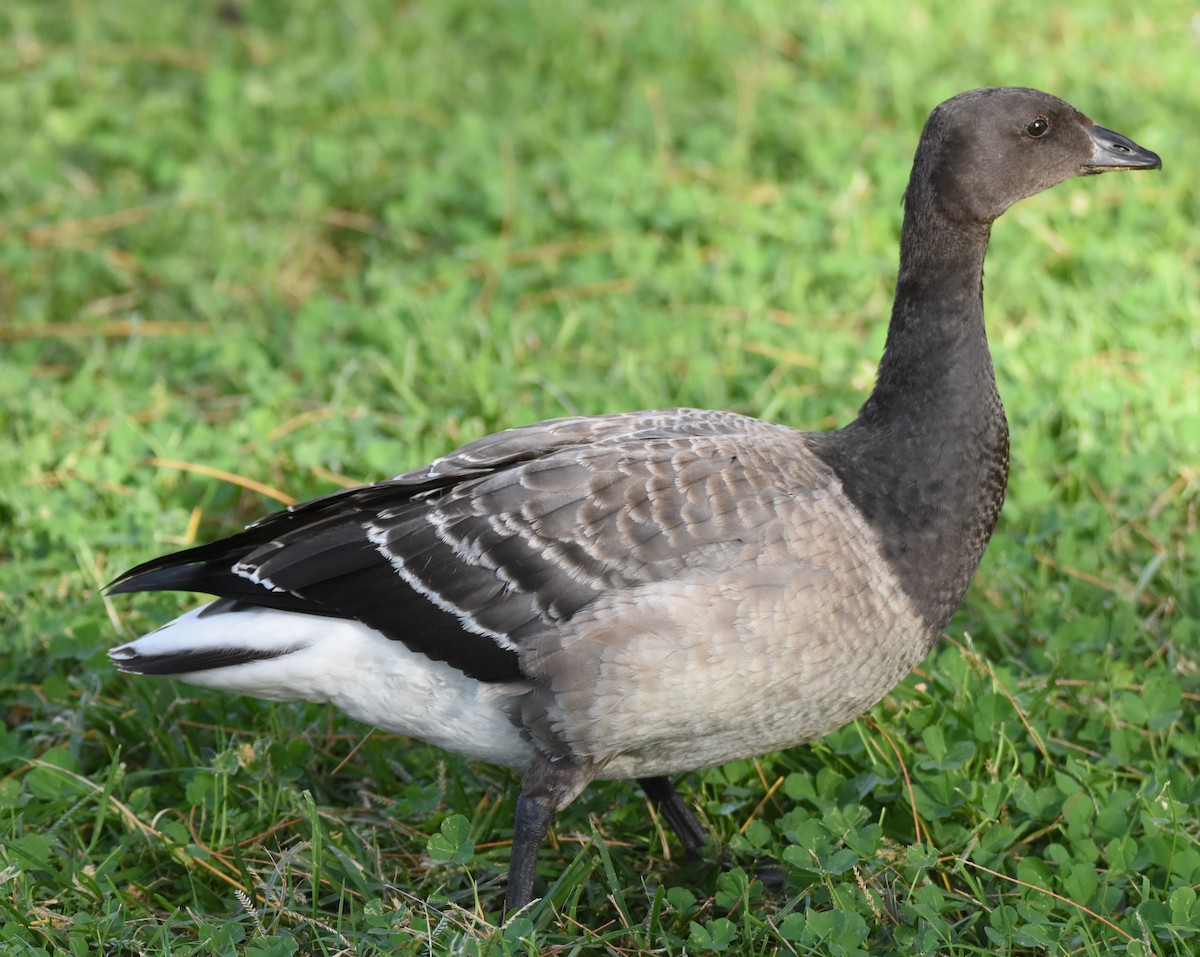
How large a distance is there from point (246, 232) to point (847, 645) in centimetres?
459

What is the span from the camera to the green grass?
3775mm

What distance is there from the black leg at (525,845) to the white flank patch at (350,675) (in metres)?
0.15

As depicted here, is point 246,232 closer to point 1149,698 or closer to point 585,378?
point 585,378

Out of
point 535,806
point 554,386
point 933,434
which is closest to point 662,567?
point 535,806

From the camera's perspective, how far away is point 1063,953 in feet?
11.3

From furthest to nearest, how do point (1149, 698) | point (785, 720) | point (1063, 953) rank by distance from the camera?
point (1149, 698) < point (785, 720) < point (1063, 953)

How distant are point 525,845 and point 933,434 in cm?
154

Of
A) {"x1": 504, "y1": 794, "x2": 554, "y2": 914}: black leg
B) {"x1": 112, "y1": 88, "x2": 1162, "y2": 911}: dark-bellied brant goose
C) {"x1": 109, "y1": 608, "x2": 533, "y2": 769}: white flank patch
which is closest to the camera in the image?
{"x1": 112, "y1": 88, "x2": 1162, "y2": 911}: dark-bellied brant goose

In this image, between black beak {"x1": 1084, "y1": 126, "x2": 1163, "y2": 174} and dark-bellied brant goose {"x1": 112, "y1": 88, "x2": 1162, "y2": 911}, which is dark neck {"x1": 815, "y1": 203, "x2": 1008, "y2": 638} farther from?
black beak {"x1": 1084, "y1": 126, "x2": 1163, "y2": 174}

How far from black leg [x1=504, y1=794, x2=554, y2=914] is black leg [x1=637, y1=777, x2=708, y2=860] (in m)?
0.46

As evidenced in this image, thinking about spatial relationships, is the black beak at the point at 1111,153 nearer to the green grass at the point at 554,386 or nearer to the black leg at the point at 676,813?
the green grass at the point at 554,386

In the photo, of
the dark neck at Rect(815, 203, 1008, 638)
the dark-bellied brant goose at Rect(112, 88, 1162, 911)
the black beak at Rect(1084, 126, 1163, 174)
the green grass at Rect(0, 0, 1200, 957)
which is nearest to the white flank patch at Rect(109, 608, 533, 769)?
the dark-bellied brant goose at Rect(112, 88, 1162, 911)

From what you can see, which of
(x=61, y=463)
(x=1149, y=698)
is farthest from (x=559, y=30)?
(x=1149, y=698)

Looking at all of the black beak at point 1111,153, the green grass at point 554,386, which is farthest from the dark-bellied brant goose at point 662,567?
the green grass at point 554,386
